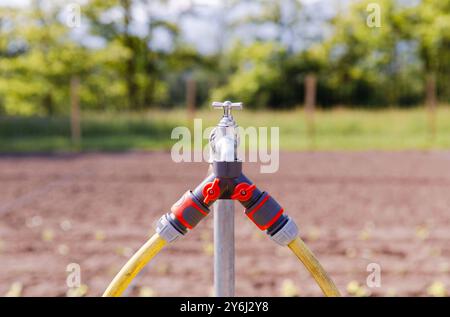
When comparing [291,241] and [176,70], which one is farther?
[176,70]

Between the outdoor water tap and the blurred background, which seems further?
the blurred background

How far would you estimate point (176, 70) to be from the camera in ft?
83.4

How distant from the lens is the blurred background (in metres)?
3.70

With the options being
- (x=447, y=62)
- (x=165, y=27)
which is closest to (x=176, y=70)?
(x=165, y=27)

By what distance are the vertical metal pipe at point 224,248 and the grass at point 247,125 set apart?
11.8 m

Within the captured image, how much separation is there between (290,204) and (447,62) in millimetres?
23936

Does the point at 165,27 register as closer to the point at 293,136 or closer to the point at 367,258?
the point at 293,136

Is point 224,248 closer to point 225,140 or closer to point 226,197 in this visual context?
point 226,197

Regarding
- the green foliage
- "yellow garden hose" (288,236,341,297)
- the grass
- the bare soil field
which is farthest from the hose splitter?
the green foliage

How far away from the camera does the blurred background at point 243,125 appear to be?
3.70 m

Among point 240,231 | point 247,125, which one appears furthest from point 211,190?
point 247,125

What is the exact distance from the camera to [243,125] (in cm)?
1639

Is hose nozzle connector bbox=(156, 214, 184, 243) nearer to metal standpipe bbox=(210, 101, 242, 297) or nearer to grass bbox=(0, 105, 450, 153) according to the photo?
metal standpipe bbox=(210, 101, 242, 297)

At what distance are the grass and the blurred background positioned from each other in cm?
7
